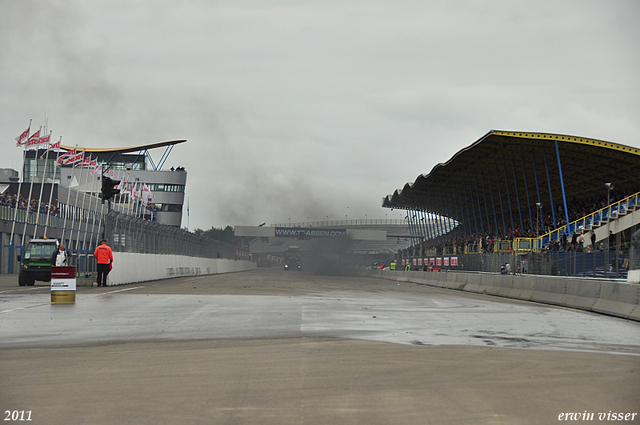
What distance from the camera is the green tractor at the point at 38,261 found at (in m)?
30.5

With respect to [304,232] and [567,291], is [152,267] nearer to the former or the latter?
[567,291]

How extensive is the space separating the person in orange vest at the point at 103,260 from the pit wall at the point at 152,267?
0.86 meters

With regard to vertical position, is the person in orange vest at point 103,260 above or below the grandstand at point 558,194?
below

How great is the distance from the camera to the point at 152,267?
39031 millimetres

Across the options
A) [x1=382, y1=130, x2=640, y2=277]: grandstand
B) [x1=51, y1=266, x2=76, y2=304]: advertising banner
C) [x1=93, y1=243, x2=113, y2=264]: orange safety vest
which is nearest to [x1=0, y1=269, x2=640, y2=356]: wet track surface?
[x1=51, y1=266, x2=76, y2=304]: advertising banner

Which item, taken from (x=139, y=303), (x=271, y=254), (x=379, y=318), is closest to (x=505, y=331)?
(x=379, y=318)

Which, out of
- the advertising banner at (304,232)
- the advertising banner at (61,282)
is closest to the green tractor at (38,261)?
the advertising banner at (61,282)

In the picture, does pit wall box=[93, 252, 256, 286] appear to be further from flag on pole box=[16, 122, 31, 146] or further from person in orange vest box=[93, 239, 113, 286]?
flag on pole box=[16, 122, 31, 146]

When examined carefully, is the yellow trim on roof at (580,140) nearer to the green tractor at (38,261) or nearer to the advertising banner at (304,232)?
the green tractor at (38,261)

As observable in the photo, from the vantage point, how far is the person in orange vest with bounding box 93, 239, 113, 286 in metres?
27.3

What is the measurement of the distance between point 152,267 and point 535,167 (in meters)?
26.9

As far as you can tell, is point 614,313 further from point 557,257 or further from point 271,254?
point 271,254

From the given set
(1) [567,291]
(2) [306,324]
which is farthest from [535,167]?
(2) [306,324]

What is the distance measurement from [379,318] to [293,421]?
9.25m
